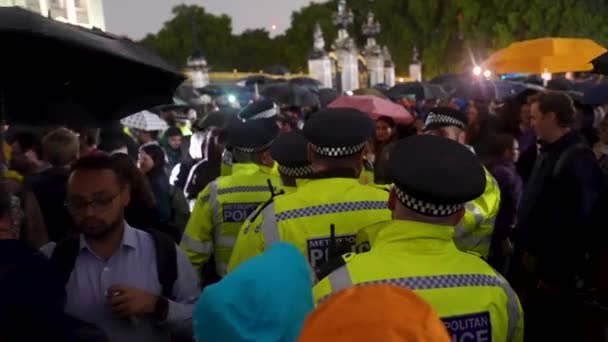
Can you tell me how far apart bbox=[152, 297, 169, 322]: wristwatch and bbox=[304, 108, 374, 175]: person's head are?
42.5 inches

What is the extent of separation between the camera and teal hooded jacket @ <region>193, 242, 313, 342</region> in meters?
1.75

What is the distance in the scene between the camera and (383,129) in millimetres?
6992

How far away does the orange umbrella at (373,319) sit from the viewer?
1467 millimetres

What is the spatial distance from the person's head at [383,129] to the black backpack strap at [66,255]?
13.9ft

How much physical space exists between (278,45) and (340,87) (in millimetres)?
32493

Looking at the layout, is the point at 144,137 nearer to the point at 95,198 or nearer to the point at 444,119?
the point at 444,119

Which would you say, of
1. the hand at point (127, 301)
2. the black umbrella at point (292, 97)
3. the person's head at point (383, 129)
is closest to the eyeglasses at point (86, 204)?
the hand at point (127, 301)

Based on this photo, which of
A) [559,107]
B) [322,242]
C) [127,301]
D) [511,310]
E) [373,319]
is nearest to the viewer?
[373,319]

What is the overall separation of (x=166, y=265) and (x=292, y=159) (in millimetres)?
1324

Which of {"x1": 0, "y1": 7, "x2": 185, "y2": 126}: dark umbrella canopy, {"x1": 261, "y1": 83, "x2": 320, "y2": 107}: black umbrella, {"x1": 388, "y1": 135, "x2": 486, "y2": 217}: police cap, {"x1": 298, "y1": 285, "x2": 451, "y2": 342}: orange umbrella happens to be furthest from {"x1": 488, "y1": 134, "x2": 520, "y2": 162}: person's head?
{"x1": 261, "y1": 83, "x2": 320, "y2": 107}: black umbrella

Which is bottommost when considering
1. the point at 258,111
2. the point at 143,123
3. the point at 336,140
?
the point at 143,123

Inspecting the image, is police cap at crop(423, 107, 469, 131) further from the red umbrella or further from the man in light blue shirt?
the man in light blue shirt

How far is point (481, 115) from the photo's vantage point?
8883 millimetres

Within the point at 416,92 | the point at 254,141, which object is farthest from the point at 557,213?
the point at 416,92
